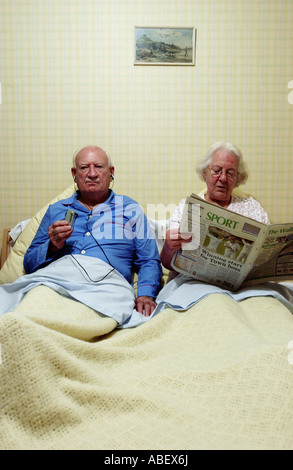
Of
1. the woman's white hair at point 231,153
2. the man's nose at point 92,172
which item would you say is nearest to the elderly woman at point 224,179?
the woman's white hair at point 231,153

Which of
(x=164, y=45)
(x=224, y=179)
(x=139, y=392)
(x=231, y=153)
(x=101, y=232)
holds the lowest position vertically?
(x=139, y=392)

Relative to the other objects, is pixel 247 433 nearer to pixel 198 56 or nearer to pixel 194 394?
pixel 194 394

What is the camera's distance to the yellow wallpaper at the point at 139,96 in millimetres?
2357

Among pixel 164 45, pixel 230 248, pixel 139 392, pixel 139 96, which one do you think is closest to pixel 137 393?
pixel 139 392

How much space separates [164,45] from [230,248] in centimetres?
128

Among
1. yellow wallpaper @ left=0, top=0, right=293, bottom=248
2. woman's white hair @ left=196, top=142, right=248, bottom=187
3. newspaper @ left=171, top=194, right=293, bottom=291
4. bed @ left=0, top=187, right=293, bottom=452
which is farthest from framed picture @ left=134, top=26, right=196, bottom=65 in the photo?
bed @ left=0, top=187, right=293, bottom=452

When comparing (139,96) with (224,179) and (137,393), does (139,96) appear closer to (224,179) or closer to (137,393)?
(224,179)

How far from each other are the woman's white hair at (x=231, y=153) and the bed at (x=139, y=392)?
907 millimetres

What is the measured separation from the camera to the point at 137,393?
104cm

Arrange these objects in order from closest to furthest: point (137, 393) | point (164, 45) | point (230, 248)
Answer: point (137, 393)
point (230, 248)
point (164, 45)

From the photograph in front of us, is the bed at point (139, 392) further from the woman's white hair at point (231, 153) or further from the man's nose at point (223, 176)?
the woman's white hair at point (231, 153)

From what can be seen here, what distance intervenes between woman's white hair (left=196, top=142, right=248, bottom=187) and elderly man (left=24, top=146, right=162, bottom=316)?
34 centimetres
